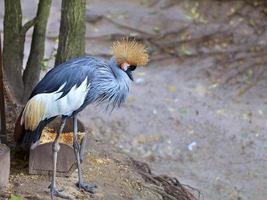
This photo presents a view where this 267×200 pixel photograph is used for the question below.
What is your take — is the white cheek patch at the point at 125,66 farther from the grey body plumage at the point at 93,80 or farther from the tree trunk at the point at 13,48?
the tree trunk at the point at 13,48

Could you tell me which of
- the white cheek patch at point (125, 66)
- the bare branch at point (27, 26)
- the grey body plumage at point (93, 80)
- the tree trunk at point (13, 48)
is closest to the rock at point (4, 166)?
the grey body plumage at point (93, 80)

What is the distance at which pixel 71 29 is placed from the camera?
4660 mm

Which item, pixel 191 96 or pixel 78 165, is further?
pixel 191 96

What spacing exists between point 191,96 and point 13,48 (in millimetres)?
2914

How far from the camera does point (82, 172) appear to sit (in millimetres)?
4434

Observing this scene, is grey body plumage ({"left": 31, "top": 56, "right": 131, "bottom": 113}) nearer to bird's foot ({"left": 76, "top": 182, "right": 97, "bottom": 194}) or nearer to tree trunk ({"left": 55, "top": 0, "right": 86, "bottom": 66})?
bird's foot ({"left": 76, "top": 182, "right": 97, "bottom": 194})

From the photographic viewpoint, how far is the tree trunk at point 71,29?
462 cm

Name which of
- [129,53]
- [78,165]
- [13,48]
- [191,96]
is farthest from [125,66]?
[191,96]

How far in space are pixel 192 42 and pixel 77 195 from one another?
460 centimetres

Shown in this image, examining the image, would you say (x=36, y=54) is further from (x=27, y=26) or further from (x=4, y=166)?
(x=4, y=166)

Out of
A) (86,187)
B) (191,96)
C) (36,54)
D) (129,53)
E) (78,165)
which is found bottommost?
(191,96)

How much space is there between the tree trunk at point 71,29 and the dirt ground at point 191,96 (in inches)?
27.9

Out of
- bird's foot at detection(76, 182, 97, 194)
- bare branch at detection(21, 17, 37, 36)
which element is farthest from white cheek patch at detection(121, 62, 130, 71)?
bare branch at detection(21, 17, 37, 36)

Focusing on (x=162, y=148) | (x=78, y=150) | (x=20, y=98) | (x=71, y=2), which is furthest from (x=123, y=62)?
(x=162, y=148)
